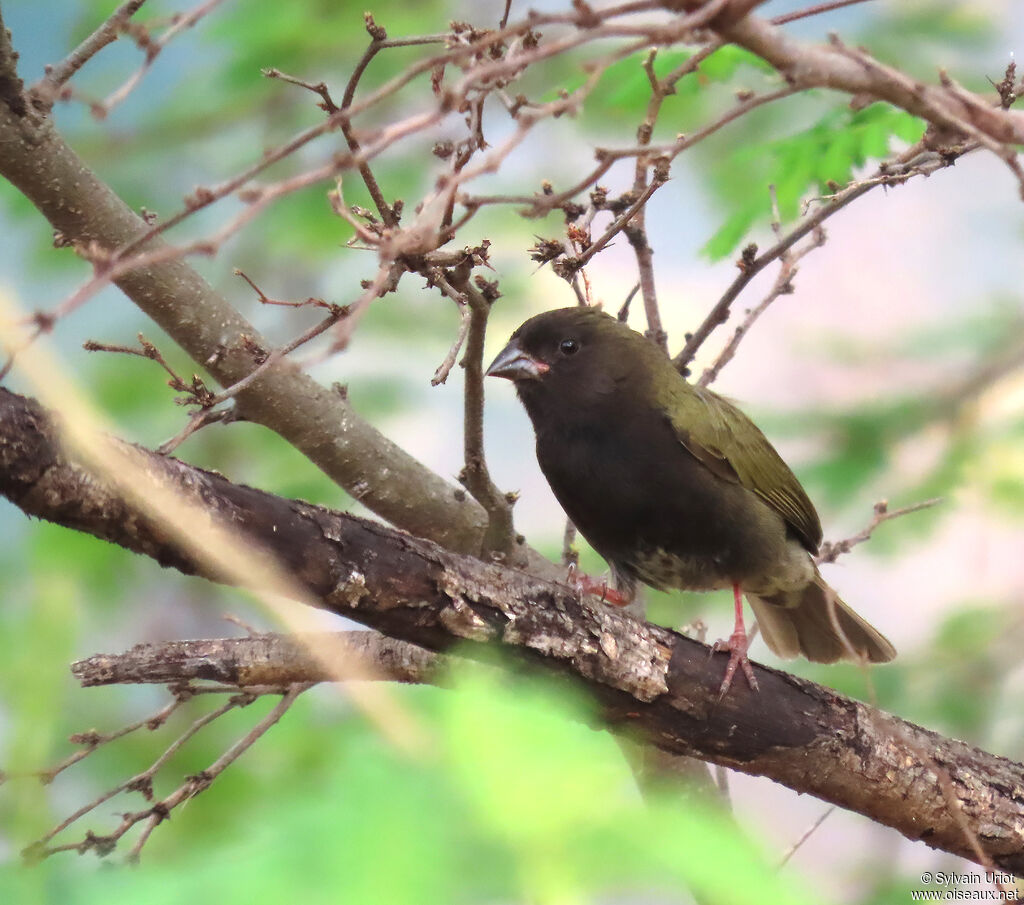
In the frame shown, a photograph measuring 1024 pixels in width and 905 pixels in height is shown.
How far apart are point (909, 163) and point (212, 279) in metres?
3.83

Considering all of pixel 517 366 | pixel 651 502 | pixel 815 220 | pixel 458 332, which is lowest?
pixel 458 332

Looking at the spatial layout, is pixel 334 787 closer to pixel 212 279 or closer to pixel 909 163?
pixel 909 163

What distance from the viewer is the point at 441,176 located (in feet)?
5.66

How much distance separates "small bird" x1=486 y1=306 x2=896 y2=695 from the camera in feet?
11.8

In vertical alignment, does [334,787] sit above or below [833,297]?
below

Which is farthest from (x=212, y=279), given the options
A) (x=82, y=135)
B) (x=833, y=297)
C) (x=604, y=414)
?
(x=833, y=297)

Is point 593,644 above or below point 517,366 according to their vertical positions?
below

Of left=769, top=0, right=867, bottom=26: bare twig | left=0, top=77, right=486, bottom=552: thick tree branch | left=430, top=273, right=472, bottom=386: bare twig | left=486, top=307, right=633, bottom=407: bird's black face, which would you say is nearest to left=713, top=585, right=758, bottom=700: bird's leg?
left=0, top=77, right=486, bottom=552: thick tree branch

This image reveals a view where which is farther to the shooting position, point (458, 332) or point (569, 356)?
point (569, 356)

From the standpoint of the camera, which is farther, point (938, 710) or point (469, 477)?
point (938, 710)

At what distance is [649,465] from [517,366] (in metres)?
0.55

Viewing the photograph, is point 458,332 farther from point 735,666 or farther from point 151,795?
point 151,795

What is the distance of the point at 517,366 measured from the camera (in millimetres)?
3814

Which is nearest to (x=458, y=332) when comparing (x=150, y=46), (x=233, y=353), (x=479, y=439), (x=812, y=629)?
(x=479, y=439)
